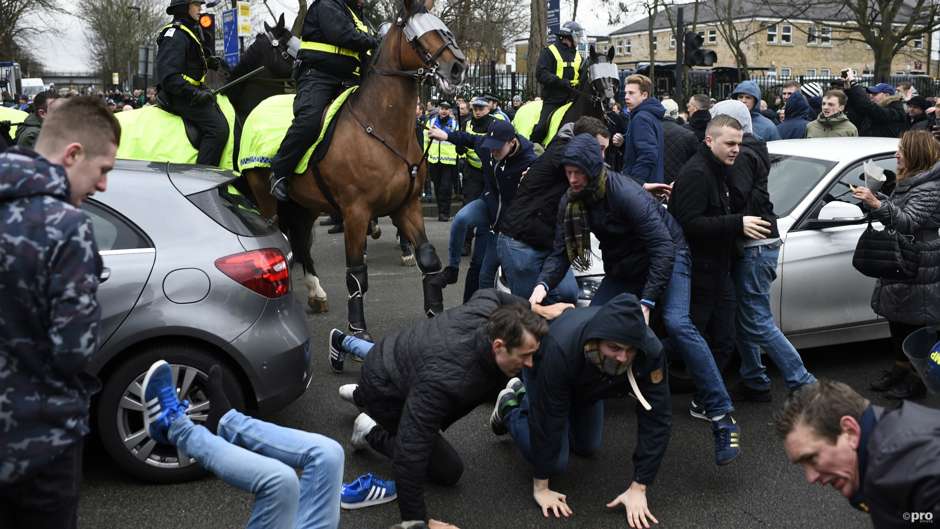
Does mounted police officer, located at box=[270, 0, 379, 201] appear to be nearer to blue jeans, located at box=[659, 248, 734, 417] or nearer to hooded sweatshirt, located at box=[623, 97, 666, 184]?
hooded sweatshirt, located at box=[623, 97, 666, 184]

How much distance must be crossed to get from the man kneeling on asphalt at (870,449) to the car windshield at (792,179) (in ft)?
13.4

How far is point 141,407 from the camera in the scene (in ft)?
14.6

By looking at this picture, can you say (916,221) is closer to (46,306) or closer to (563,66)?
(563,66)

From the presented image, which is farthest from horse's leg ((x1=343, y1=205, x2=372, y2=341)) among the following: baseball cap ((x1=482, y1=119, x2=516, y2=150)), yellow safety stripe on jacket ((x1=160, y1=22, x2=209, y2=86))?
yellow safety stripe on jacket ((x1=160, y1=22, x2=209, y2=86))

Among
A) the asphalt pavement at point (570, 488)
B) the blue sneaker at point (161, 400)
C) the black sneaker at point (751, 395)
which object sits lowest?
the asphalt pavement at point (570, 488)

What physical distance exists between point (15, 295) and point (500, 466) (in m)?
2.99

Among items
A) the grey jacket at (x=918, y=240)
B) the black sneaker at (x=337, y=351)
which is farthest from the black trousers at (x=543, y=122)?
the grey jacket at (x=918, y=240)

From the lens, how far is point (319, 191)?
7.42 metres

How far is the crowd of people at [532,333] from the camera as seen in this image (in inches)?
99.9

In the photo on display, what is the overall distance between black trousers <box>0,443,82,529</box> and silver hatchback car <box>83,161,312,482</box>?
5.53ft

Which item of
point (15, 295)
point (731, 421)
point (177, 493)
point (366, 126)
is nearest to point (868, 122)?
point (366, 126)

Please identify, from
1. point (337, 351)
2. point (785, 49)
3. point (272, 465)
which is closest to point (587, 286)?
point (337, 351)

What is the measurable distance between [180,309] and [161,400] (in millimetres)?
1284

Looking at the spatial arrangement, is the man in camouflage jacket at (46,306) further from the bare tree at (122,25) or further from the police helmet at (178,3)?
the bare tree at (122,25)
